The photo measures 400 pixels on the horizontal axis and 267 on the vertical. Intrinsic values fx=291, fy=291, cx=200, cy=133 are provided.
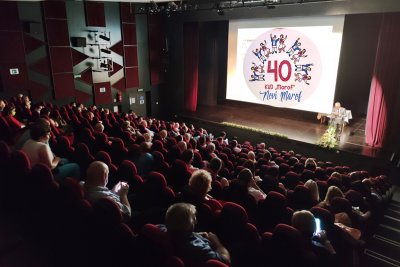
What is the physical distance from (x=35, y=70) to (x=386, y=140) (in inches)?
398

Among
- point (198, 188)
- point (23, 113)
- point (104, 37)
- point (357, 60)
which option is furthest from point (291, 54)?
point (198, 188)

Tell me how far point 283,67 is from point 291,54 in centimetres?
47

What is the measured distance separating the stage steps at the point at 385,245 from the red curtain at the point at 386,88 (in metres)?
3.56

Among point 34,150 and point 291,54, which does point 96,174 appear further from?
point 291,54

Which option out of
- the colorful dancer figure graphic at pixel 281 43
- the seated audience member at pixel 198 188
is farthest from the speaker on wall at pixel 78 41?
the seated audience member at pixel 198 188

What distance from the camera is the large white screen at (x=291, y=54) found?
8562 mm

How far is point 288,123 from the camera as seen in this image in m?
10.2

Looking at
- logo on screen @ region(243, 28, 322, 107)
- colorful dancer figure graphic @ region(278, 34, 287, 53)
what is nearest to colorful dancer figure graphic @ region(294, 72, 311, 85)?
logo on screen @ region(243, 28, 322, 107)

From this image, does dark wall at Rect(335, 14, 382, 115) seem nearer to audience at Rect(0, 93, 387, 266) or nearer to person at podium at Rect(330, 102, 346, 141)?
person at podium at Rect(330, 102, 346, 141)

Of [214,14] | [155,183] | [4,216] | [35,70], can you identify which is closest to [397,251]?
[155,183]

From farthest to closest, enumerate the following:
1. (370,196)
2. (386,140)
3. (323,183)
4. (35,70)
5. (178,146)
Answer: (35,70) < (386,140) < (178,146) < (323,183) < (370,196)

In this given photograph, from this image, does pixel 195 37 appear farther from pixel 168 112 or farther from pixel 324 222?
pixel 324 222

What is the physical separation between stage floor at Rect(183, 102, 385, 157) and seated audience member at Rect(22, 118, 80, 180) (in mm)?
6702

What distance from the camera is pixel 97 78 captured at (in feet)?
33.7
